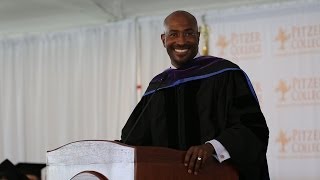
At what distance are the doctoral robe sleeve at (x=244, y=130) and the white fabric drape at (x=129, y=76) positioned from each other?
3.91 meters

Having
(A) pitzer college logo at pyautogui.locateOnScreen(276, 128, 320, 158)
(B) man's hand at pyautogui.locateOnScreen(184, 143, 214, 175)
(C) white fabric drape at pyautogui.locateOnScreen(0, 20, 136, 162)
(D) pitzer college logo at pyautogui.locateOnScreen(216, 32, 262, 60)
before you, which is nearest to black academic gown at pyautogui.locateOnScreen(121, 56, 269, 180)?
(B) man's hand at pyautogui.locateOnScreen(184, 143, 214, 175)

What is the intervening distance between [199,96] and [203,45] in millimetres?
4080

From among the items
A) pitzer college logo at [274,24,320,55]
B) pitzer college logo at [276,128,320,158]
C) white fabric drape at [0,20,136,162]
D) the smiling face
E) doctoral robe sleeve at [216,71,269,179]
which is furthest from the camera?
white fabric drape at [0,20,136,162]

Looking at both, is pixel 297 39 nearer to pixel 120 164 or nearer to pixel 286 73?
pixel 286 73

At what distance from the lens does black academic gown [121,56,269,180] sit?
75.7 inches

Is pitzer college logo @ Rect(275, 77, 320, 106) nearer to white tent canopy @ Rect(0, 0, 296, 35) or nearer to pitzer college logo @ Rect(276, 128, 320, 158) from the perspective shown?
pitzer college logo @ Rect(276, 128, 320, 158)

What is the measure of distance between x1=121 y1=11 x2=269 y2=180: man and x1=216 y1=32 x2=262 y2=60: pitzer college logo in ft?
12.4

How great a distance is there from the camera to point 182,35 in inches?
90.5

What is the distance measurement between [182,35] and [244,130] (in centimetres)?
57

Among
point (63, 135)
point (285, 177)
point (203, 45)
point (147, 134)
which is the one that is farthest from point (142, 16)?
point (147, 134)

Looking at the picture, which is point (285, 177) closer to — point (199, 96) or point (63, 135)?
point (63, 135)

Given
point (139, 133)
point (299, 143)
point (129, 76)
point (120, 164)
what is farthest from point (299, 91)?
point (120, 164)

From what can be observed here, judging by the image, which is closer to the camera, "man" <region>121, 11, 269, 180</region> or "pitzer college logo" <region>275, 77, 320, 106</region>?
"man" <region>121, 11, 269, 180</region>

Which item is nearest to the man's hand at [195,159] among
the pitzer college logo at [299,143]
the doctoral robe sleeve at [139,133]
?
the doctoral robe sleeve at [139,133]
